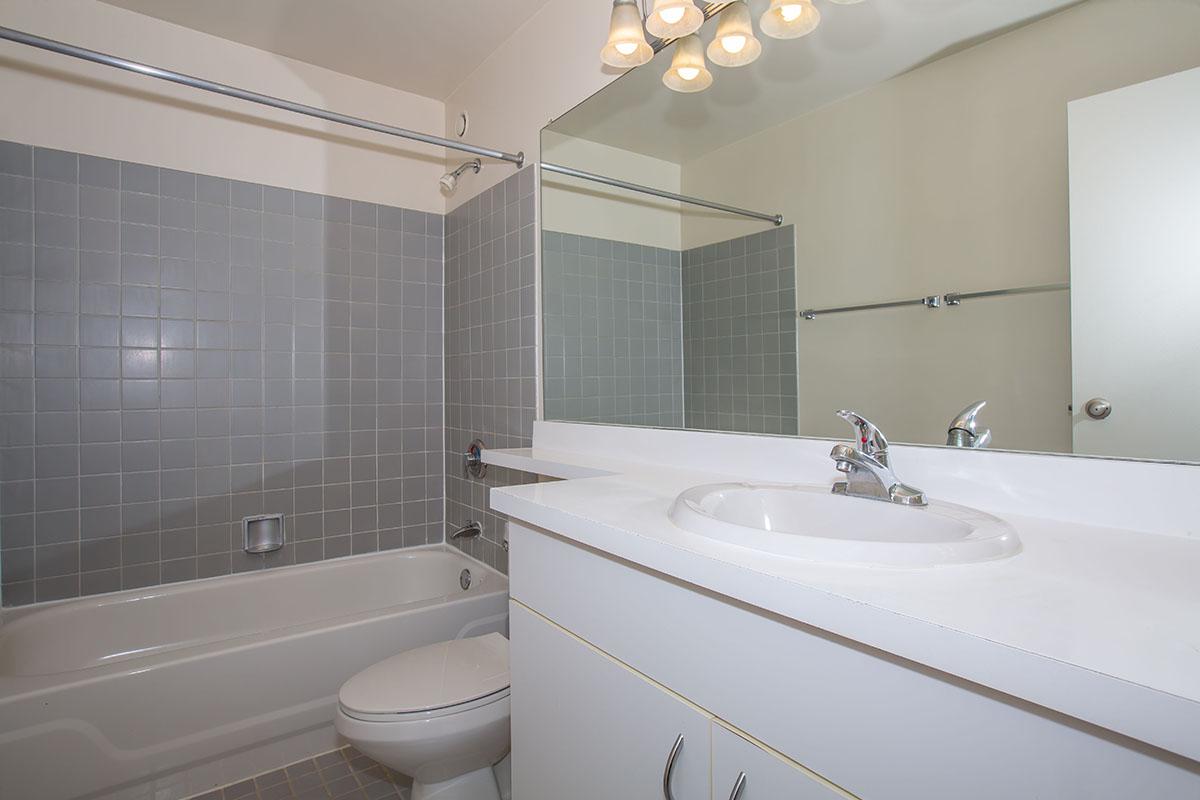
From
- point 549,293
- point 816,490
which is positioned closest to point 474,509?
point 549,293

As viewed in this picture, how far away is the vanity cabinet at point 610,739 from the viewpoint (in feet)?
2.22

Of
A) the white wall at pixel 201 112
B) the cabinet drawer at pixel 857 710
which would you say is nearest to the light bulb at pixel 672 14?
the cabinet drawer at pixel 857 710

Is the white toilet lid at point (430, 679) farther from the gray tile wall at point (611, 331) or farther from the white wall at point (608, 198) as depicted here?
the white wall at point (608, 198)

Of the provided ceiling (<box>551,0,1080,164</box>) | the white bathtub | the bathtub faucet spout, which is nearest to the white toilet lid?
the white bathtub

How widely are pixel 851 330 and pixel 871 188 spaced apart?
10.6 inches

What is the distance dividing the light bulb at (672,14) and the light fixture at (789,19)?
18 centimetres

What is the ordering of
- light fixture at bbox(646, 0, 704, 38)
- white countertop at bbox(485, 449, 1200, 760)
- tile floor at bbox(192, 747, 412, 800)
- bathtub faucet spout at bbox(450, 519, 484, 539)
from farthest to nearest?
bathtub faucet spout at bbox(450, 519, 484, 539) < tile floor at bbox(192, 747, 412, 800) < light fixture at bbox(646, 0, 704, 38) < white countertop at bbox(485, 449, 1200, 760)

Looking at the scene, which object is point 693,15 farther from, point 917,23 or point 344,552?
point 344,552

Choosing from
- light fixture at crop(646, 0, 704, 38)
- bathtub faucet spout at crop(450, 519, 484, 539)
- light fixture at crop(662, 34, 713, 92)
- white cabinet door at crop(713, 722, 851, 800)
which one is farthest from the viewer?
bathtub faucet spout at crop(450, 519, 484, 539)

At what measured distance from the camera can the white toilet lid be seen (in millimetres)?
1369

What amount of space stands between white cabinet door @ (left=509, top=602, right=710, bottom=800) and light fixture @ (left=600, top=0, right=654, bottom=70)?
4.35ft

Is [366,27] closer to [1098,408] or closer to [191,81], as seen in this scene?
[191,81]

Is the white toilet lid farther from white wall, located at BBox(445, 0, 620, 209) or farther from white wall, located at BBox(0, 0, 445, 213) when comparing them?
white wall, located at BBox(0, 0, 445, 213)

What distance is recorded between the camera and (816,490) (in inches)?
41.1
